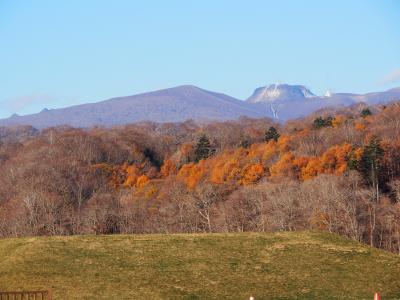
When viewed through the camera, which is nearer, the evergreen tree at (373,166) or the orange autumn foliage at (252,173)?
the evergreen tree at (373,166)

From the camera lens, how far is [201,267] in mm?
23703

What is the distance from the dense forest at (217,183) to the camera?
52500 mm

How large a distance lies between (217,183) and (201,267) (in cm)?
5283

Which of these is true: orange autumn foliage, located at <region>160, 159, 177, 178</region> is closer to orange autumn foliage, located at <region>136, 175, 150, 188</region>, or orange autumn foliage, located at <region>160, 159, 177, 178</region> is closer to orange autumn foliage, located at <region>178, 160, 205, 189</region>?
orange autumn foliage, located at <region>178, 160, 205, 189</region>

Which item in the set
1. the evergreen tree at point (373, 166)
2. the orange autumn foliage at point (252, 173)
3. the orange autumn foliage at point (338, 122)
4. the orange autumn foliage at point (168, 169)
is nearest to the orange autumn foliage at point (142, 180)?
the orange autumn foliage at point (168, 169)

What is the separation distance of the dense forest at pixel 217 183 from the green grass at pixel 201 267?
2243 cm

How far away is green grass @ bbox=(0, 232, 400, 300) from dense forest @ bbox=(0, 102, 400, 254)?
22.4 metres

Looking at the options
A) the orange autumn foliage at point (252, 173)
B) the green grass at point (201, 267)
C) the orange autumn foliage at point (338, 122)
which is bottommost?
the orange autumn foliage at point (252, 173)

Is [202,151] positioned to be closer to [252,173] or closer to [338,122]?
[338,122]

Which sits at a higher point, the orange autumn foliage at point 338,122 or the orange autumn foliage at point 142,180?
the orange autumn foliage at point 338,122

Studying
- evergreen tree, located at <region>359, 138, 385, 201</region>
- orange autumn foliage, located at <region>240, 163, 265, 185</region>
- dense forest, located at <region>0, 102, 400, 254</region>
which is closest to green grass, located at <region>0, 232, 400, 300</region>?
dense forest, located at <region>0, 102, 400, 254</region>

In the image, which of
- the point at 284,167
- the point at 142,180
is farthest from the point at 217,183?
the point at 142,180

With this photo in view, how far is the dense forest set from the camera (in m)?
52.5

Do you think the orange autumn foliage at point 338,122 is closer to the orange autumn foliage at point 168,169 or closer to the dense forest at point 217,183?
the dense forest at point 217,183
